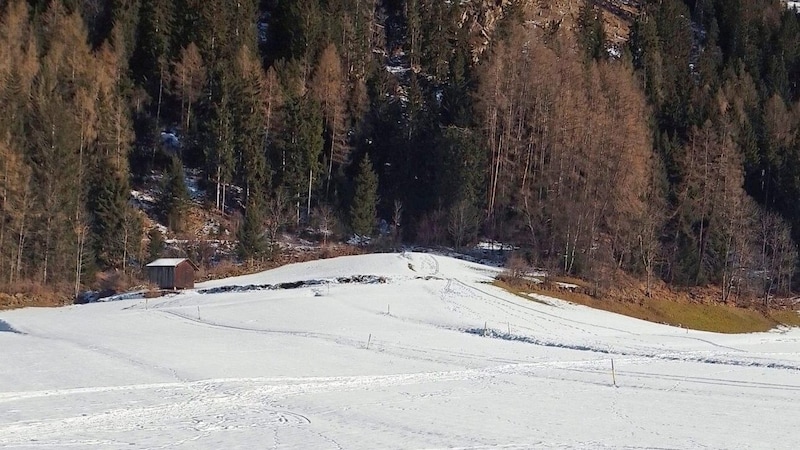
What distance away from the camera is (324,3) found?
86500 millimetres

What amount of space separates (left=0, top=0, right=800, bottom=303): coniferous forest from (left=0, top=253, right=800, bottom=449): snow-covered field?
11.9 metres

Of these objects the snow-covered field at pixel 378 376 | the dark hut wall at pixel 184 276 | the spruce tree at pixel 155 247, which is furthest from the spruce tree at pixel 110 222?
the snow-covered field at pixel 378 376

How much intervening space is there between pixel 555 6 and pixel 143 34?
5676 cm

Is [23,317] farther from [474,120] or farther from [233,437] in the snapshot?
[474,120]

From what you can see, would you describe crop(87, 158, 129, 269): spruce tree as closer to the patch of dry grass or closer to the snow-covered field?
the snow-covered field

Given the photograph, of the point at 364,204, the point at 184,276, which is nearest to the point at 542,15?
the point at 364,204

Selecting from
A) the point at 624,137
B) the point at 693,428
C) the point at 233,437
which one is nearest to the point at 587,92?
the point at 624,137

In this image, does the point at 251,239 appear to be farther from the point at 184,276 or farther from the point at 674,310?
the point at 674,310

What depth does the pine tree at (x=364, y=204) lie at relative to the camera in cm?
6438

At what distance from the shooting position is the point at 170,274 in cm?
4834

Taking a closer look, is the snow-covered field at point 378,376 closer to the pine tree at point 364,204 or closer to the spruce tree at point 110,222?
the spruce tree at point 110,222

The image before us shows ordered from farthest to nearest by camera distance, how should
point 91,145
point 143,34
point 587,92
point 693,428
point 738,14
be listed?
point 738,14 < point 143,34 < point 587,92 < point 91,145 < point 693,428

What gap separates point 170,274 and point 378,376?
27.8 m

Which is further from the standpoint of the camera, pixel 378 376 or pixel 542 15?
pixel 542 15
